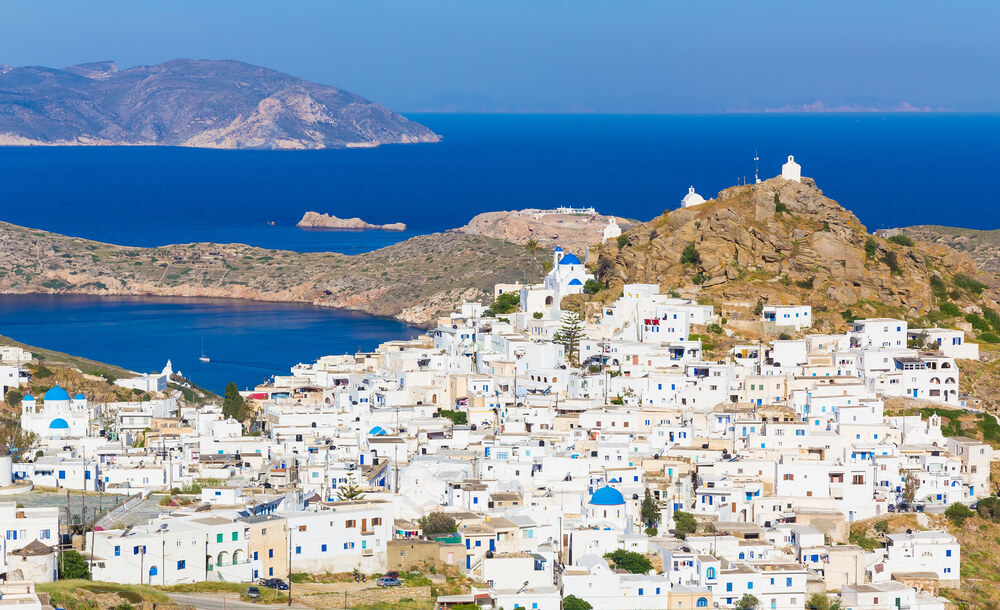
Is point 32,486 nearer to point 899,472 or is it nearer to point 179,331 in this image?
point 899,472

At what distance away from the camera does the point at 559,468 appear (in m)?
43.8

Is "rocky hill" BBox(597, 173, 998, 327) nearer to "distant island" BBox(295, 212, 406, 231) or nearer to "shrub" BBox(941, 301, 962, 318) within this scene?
"shrub" BBox(941, 301, 962, 318)

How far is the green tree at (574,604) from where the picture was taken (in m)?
35.9

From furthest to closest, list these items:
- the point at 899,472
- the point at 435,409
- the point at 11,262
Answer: the point at 11,262
the point at 435,409
the point at 899,472

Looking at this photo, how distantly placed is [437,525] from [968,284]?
34.1 metres

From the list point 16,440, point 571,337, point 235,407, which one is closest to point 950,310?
point 571,337

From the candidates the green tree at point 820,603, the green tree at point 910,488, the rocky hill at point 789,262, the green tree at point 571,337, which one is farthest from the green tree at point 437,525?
the rocky hill at point 789,262

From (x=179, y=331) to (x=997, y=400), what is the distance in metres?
53.3

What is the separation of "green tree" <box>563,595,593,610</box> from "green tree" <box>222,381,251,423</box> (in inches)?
763

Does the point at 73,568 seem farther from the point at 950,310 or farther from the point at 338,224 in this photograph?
the point at 338,224

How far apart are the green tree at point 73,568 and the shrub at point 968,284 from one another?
136ft

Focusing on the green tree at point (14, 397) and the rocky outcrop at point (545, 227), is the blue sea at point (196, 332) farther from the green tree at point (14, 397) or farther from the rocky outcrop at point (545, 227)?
the rocky outcrop at point (545, 227)

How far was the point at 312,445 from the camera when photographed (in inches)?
1871

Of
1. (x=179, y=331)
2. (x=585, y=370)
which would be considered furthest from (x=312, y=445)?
(x=179, y=331)
